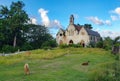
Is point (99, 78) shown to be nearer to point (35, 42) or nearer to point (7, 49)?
point (7, 49)

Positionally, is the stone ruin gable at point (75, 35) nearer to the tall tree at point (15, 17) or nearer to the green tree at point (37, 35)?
the green tree at point (37, 35)

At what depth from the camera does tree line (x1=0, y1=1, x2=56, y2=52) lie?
79281mm

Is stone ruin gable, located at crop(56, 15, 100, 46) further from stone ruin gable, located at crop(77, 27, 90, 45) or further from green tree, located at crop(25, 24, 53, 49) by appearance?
green tree, located at crop(25, 24, 53, 49)

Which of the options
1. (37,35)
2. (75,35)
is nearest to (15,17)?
(37,35)

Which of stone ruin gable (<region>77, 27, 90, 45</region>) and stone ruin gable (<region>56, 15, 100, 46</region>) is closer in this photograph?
stone ruin gable (<region>77, 27, 90, 45</region>)

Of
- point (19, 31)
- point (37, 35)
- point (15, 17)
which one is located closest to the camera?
point (15, 17)

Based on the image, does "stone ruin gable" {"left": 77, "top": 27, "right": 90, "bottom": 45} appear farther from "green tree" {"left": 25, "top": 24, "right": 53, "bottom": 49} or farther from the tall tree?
the tall tree

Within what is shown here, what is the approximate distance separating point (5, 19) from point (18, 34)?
6696 mm

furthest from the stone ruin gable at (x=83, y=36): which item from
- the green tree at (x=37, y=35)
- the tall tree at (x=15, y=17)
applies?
the tall tree at (x=15, y=17)

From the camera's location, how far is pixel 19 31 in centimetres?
8531

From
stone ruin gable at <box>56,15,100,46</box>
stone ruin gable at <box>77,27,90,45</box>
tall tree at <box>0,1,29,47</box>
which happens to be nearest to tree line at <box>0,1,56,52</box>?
tall tree at <box>0,1,29,47</box>

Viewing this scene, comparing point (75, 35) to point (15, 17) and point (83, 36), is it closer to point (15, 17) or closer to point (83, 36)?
point (83, 36)

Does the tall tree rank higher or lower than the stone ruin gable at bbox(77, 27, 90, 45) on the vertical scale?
higher

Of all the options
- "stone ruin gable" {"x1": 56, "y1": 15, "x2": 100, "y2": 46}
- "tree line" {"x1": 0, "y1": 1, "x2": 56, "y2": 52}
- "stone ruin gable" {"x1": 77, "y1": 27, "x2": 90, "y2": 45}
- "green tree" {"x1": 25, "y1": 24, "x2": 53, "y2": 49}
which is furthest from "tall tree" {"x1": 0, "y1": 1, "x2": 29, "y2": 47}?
"stone ruin gable" {"x1": 77, "y1": 27, "x2": 90, "y2": 45}
